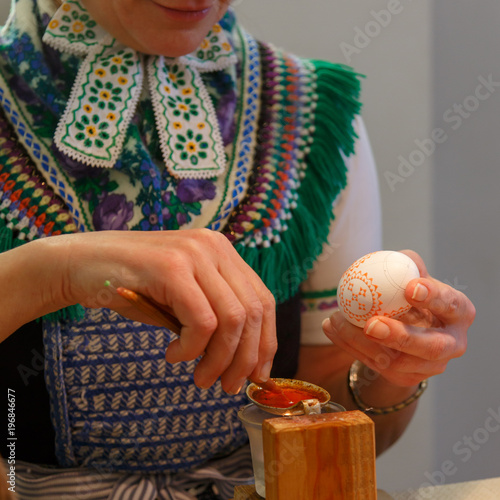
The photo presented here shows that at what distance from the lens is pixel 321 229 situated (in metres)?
0.94

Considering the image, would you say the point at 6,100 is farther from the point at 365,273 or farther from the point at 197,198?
the point at 365,273

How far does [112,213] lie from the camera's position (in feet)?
2.76

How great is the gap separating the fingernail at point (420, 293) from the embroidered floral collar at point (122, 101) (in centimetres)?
37

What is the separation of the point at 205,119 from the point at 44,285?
1.32 feet

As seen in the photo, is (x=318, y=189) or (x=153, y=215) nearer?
(x=153, y=215)

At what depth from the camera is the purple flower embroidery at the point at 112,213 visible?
0.84 metres

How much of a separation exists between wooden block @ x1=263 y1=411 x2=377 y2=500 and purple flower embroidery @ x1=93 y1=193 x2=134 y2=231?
1.43ft

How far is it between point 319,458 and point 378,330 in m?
0.19

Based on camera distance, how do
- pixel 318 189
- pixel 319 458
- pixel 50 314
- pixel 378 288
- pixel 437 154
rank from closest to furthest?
pixel 319 458 < pixel 378 288 < pixel 50 314 < pixel 318 189 < pixel 437 154

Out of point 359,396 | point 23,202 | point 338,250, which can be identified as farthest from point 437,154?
point 23,202

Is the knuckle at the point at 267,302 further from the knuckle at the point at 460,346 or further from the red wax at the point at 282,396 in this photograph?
the knuckle at the point at 460,346

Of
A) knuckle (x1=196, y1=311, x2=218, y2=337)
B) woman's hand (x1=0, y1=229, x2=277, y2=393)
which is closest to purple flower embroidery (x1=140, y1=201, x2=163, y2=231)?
woman's hand (x1=0, y1=229, x2=277, y2=393)

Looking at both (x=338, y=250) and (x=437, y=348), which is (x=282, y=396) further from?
(x=338, y=250)

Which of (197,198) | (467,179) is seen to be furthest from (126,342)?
(467,179)
